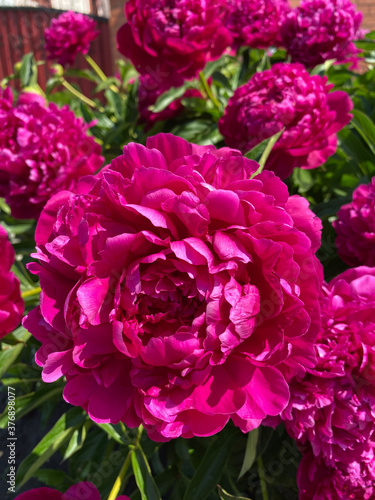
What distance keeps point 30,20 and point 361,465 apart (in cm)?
688

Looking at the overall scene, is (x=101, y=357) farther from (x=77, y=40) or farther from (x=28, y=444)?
(x=77, y=40)

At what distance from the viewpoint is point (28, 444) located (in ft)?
3.59

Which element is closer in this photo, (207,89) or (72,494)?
(72,494)

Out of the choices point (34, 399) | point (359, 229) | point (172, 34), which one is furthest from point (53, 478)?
point (172, 34)

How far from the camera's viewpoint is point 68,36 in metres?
1.33

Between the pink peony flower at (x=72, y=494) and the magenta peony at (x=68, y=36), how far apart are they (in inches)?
47.6

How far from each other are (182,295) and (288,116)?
0.33 metres

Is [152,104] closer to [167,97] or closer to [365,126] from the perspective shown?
[167,97]

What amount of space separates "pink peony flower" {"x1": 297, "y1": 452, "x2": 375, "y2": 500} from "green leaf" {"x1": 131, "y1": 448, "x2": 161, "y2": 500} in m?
0.19

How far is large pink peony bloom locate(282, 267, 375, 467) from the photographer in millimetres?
459

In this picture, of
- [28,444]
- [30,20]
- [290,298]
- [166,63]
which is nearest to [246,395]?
[290,298]

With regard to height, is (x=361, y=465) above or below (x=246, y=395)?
below

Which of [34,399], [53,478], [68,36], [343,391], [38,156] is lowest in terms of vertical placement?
[53,478]

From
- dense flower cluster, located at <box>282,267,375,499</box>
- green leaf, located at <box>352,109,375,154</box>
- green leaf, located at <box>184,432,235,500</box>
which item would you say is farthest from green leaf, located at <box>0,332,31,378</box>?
green leaf, located at <box>352,109,375,154</box>
